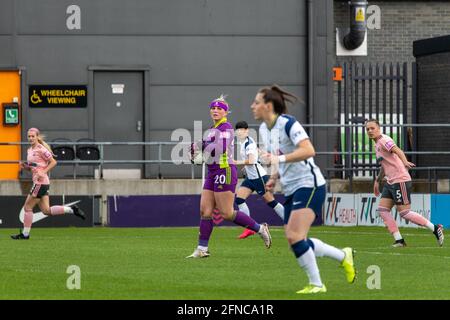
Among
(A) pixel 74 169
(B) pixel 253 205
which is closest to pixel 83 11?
(A) pixel 74 169

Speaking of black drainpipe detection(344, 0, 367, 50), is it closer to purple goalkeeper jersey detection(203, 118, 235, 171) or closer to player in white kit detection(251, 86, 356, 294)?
purple goalkeeper jersey detection(203, 118, 235, 171)

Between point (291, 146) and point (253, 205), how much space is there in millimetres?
16413

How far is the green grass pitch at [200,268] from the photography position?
13172mm

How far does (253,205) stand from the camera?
29.3m

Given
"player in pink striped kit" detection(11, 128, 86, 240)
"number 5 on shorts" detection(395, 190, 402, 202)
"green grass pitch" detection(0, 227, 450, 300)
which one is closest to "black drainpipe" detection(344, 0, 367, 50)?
"green grass pitch" detection(0, 227, 450, 300)

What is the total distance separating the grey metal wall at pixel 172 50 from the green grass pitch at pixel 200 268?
8.30 m

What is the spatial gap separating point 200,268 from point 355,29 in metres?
24.4

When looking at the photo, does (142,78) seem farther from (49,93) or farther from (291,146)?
(291,146)

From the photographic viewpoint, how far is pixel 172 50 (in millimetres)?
32875

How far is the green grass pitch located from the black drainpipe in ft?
50.8

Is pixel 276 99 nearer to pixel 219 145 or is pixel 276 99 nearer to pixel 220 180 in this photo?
pixel 219 145

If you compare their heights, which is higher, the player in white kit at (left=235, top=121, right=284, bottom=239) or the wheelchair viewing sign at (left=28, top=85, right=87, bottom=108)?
the wheelchair viewing sign at (left=28, top=85, right=87, bottom=108)

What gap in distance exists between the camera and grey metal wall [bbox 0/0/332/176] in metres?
32.4
